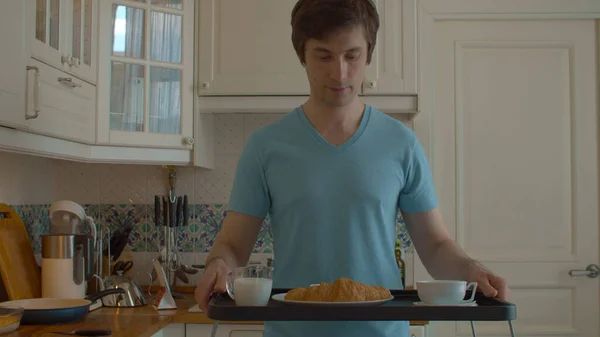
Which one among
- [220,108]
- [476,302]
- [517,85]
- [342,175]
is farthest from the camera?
[517,85]

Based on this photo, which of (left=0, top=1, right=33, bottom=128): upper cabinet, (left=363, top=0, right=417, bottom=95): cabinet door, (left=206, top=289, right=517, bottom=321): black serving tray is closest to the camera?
(left=206, top=289, right=517, bottom=321): black serving tray

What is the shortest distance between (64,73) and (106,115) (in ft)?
1.17

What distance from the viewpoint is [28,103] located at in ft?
6.22

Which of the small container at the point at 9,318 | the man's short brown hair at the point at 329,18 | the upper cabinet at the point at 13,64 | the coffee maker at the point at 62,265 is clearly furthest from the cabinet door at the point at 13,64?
the man's short brown hair at the point at 329,18

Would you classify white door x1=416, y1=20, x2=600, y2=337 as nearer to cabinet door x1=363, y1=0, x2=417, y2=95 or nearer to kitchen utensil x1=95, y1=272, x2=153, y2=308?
cabinet door x1=363, y1=0, x2=417, y2=95

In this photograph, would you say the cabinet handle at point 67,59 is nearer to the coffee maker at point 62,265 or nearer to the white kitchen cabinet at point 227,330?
the coffee maker at point 62,265

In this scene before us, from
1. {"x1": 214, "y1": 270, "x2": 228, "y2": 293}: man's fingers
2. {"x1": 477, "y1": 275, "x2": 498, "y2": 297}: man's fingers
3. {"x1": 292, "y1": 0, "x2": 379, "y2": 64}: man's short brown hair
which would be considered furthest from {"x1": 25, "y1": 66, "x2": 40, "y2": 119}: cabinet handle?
{"x1": 477, "y1": 275, "x2": 498, "y2": 297}: man's fingers

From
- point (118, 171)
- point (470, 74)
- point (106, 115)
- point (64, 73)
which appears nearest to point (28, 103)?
point (64, 73)

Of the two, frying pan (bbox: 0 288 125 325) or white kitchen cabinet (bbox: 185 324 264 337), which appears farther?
white kitchen cabinet (bbox: 185 324 264 337)

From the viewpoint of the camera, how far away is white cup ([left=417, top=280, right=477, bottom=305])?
1096 millimetres

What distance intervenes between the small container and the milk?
107 cm

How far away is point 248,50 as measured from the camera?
8.96ft

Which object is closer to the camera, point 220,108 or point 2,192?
point 2,192

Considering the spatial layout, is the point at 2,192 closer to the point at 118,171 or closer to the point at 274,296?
the point at 118,171
